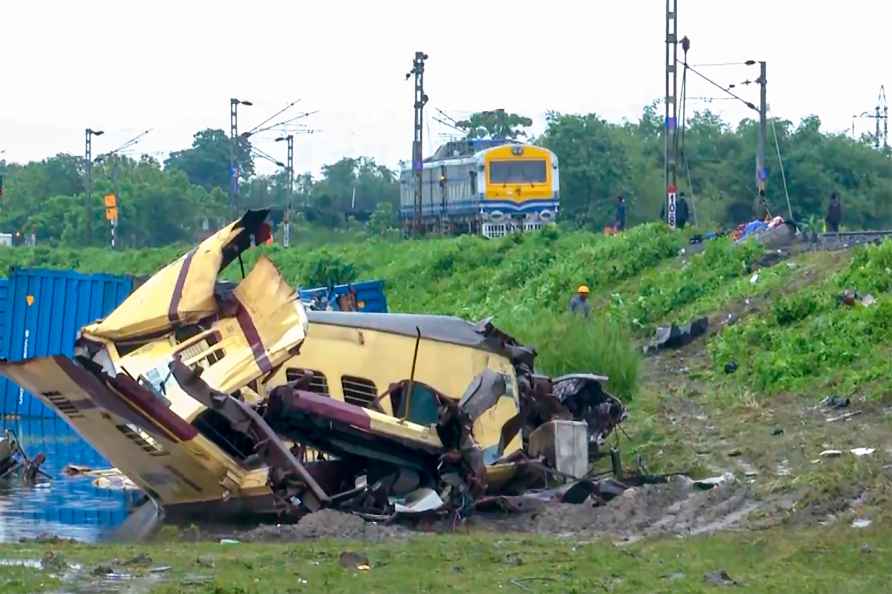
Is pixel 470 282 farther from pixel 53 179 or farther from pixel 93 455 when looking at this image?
pixel 53 179

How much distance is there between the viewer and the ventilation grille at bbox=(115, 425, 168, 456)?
1341cm

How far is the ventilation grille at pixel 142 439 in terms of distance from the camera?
13.4m

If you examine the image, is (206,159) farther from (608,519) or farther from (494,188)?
(608,519)

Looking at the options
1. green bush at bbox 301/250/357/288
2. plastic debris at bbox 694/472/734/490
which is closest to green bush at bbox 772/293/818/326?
plastic debris at bbox 694/472/734/490

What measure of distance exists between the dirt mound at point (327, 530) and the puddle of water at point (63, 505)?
5.41ft

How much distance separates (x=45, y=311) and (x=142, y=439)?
14.2 m

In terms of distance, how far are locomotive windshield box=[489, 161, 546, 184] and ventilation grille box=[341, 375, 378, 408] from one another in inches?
1427

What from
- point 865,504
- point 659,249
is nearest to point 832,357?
point 865,504

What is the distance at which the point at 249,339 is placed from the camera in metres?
13.9

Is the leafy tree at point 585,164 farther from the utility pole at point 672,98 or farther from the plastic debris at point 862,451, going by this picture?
the plastic debris at point 862,451

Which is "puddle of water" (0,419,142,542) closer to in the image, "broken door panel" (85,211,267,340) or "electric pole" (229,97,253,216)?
"broken door panel" (85,211,267,340)

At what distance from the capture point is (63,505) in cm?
1616

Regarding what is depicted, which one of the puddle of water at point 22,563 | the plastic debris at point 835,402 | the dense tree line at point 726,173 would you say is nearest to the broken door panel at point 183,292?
the puddle of water at point 22,563

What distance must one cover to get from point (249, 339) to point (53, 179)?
276 ft
